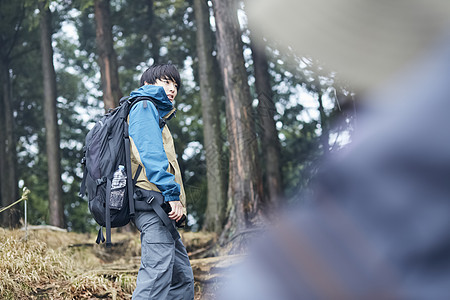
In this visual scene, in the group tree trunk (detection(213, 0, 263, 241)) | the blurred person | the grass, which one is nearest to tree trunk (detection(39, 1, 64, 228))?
tree trunk (detection(213, 0, 263, 241))

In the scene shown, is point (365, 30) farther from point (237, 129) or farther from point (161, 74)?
point (237, 129)

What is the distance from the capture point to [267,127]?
39.6 feet

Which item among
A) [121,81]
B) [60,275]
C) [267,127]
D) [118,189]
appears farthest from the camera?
[121,81]

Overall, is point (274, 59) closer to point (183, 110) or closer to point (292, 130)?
point (292, 130)

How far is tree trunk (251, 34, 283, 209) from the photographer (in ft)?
39.4

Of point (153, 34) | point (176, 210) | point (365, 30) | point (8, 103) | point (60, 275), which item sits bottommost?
point (60, 275)

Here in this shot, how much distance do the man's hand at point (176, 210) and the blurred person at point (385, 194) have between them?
196cm

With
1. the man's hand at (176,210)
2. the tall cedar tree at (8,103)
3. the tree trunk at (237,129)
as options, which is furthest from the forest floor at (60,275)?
the tall cedar tree at (8,103)

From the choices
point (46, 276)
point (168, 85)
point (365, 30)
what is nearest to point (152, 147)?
point (168, 85)

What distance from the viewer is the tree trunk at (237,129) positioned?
8.15 m

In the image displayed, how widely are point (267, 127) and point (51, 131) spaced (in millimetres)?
4883

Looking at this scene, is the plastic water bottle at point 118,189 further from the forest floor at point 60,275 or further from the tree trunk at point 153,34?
the tree trunk at point 153,34

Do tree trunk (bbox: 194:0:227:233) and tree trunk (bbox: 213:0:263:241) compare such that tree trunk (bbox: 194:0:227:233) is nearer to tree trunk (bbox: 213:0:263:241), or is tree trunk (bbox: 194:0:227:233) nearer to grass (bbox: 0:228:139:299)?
tree trunk (bbox: 213:0:263:241)

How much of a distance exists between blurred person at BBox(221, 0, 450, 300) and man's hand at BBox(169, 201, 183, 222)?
1.96m
